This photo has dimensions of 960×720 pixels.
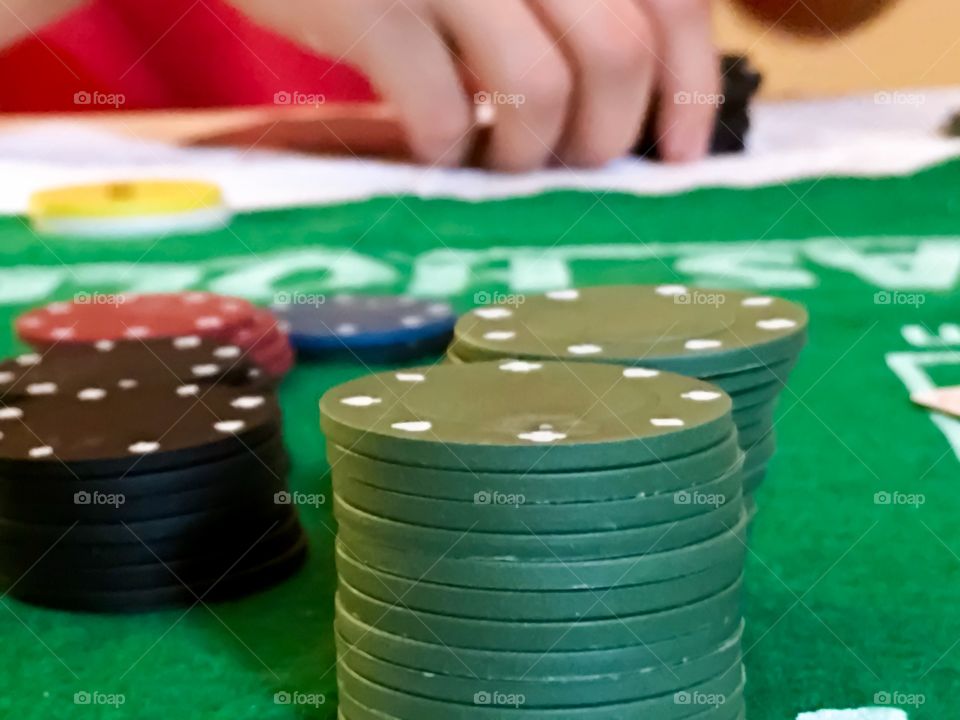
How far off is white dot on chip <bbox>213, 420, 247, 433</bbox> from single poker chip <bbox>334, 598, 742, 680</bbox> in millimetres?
503

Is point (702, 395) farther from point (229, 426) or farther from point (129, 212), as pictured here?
point (129, 212)

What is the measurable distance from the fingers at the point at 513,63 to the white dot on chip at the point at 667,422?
1906mm

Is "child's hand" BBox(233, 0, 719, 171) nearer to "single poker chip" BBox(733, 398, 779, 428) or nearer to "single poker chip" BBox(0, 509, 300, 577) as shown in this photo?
"single poker chip" BBox(733, 398, 779, 428)

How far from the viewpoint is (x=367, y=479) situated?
1093 millimetres

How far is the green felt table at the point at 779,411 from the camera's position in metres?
1.32

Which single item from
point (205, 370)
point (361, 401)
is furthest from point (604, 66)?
point (361, 401)

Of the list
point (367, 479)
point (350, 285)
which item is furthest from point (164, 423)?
point (350, 285)

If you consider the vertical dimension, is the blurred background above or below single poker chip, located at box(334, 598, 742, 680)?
below

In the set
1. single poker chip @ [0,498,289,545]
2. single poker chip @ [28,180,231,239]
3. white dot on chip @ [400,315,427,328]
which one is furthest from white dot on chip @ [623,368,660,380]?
single poker chip @ [28,180,231,239]

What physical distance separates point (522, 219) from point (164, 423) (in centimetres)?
138

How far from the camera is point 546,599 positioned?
41.3 inches

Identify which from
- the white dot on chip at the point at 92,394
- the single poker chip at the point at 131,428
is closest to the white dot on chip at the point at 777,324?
the single poker chip at the point at 131,428

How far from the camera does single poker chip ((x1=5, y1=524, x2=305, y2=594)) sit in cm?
151

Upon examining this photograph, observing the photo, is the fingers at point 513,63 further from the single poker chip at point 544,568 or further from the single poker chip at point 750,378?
the single poker chip at point 544,568
